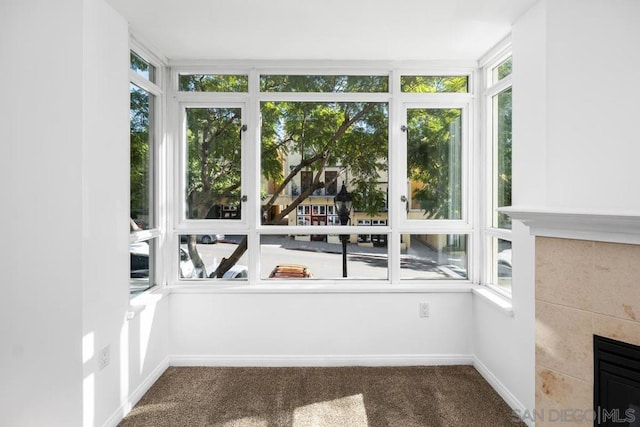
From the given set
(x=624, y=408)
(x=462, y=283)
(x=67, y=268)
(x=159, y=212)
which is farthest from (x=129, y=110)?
(x=624, y=408)

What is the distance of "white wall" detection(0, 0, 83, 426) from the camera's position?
6.82ft

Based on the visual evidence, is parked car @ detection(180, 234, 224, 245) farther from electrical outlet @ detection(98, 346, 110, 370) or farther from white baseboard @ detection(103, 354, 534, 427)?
electrical outlet @ detection(98, 346, 110, 370)

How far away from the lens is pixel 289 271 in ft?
11.3

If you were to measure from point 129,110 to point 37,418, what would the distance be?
1790mm

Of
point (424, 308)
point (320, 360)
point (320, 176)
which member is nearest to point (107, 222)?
point (320, 176)

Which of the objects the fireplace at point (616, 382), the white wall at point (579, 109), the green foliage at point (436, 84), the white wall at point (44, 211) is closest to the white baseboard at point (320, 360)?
the white wall at point (579, 109)

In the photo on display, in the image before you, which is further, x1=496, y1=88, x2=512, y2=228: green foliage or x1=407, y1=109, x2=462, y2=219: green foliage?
x1=407, y1=109, x2=462, y2=219: green foliage

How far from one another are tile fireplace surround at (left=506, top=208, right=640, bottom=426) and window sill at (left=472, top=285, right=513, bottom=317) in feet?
1.47

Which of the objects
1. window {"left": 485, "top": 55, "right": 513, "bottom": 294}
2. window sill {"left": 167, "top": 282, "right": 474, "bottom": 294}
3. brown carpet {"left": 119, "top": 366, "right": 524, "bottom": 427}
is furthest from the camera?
window sill {"left": 167, "top": 282, "right": 474, "bottom": 294}

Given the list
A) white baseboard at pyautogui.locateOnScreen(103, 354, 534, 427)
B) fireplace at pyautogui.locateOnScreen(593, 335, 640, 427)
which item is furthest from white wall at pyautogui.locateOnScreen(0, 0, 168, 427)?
fireplace at pyautogui.locateOnScreen(593, 335, 640, 427)

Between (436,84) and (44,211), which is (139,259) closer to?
(44,211)

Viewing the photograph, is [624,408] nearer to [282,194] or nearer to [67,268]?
[282,194]

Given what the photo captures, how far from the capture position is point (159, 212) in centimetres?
321

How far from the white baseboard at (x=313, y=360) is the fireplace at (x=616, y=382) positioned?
4.47ft
